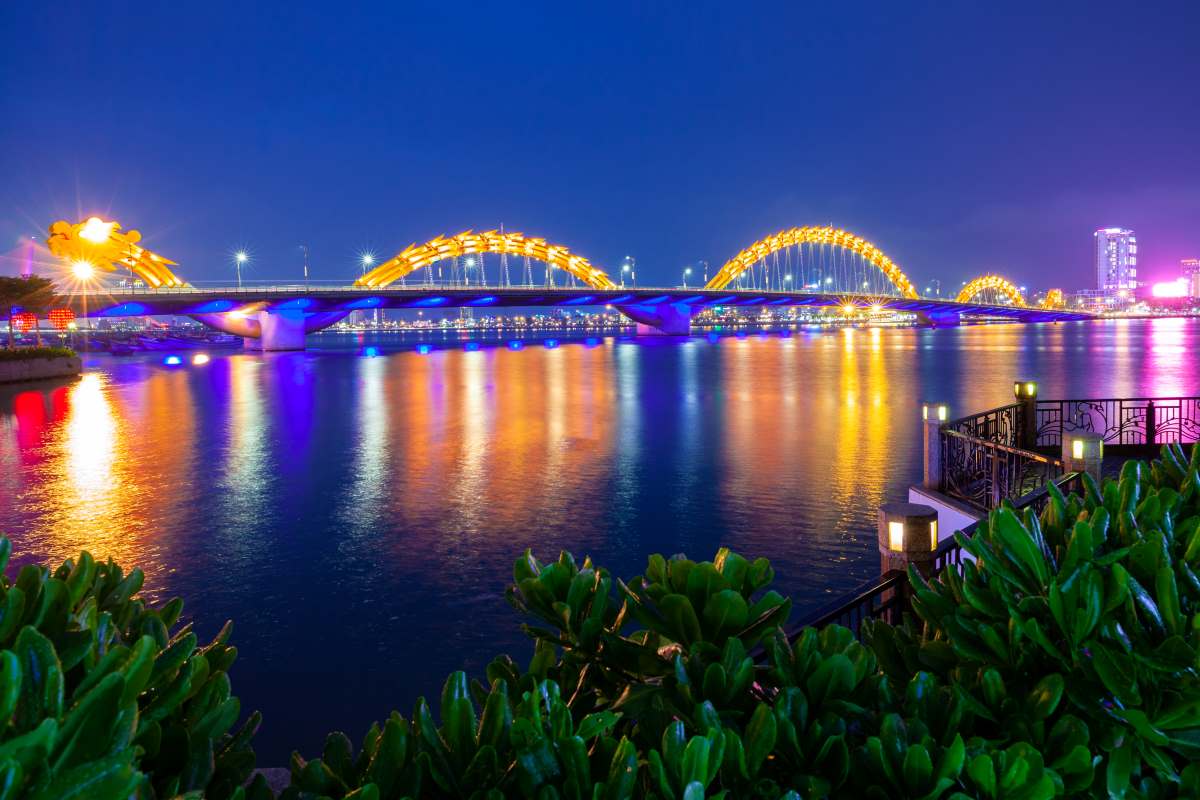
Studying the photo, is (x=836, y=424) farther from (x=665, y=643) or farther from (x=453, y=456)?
(x=665, y=643)

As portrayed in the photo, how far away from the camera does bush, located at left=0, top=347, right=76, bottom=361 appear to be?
43.3 metres

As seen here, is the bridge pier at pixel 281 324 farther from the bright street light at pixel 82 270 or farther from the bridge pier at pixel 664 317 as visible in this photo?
the bridge pier at pixel 664 317

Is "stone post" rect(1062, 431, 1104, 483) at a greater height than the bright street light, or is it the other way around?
the bright street light

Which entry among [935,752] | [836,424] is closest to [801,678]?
[935,752]

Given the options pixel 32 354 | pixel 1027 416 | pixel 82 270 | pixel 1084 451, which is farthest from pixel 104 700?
pixel 82 270

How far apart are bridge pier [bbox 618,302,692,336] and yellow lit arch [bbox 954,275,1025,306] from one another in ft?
255

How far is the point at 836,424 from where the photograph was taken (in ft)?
80.6

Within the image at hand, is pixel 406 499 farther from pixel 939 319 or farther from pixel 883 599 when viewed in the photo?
pixel 939 319

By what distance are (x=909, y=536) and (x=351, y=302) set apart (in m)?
76.3

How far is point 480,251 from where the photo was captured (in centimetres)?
10150

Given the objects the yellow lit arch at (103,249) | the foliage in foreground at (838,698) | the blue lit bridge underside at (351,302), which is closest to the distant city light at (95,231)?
the yellow lit arch at (103,249)

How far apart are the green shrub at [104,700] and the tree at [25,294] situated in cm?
5466

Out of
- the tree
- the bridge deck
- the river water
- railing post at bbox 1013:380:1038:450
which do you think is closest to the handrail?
the river water

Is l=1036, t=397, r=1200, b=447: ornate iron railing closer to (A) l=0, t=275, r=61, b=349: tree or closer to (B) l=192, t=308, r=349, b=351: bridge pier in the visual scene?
(A) l=0, t=275, r=61, b=349: tree
